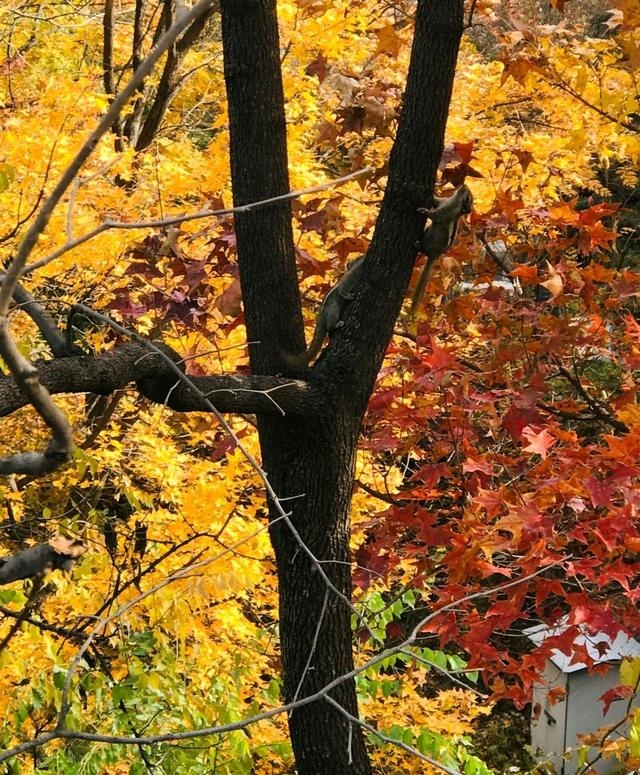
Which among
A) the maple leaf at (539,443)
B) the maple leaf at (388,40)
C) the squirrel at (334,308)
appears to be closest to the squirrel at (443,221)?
the squirrel at (334,308)

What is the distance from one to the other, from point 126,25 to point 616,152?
410cm

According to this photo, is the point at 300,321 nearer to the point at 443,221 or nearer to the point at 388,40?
the point at 443,221

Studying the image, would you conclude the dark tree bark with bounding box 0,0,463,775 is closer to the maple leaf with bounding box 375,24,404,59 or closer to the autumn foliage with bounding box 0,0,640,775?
the autumn foliage with bounding box 0,0,640,775

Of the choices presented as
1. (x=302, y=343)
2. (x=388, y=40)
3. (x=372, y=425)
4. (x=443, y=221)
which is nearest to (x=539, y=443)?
(x=443, y=221)

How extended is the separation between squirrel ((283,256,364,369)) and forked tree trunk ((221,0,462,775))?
5cm

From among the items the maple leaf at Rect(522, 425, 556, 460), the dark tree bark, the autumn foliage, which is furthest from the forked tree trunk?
the maple leaf at Rect(522, 425, 556, 460)

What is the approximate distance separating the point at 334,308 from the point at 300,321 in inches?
5.4

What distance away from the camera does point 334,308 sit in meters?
2.60

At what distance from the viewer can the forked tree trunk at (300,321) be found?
2.41 meters

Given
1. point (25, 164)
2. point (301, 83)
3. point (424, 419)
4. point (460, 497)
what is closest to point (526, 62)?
point (424, 419)

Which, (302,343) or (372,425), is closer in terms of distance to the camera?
(302,343)

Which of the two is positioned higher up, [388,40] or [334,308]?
[388,40]

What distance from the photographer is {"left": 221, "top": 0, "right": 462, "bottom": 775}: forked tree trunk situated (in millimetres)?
2410

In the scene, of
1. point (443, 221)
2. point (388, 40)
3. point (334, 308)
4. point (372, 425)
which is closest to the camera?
point (443, 221)
